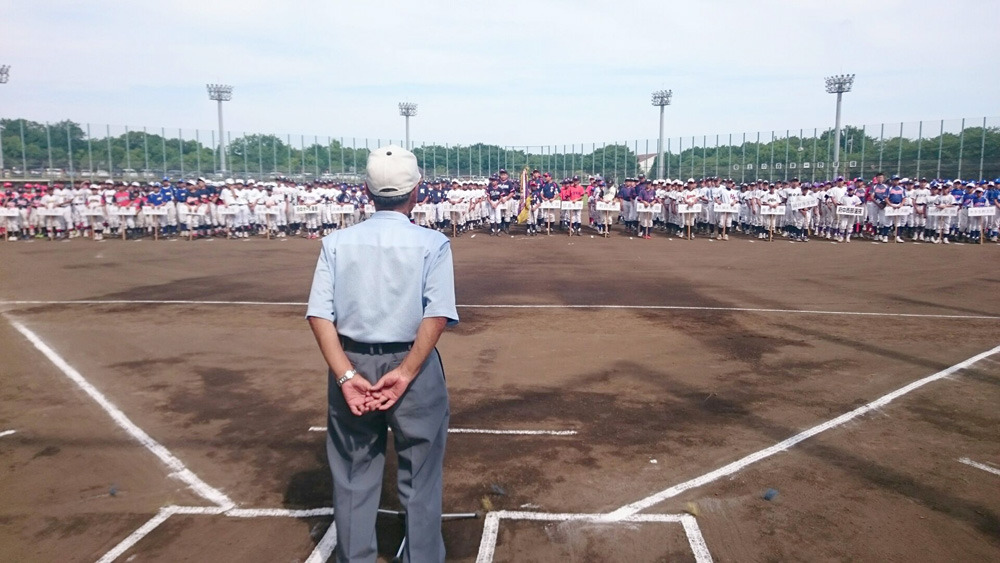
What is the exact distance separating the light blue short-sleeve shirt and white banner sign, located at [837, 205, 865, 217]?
959 inches

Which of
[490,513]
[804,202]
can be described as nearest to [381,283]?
[490,513]

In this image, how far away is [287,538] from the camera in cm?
427

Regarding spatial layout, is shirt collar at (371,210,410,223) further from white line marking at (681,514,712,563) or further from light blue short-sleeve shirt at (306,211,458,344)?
white line marking at (681,514,712,563)

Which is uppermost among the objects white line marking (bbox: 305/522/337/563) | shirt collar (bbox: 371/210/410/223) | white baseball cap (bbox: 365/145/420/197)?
white baseball cap (bbox: 365/145/420/197)

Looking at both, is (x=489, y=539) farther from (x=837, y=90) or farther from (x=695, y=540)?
(x=837, y=90)

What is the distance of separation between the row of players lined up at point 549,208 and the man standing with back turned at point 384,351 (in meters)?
23.4

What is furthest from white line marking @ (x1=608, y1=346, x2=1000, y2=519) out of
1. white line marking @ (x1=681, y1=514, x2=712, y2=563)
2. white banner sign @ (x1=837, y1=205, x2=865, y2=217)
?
white banner sign @ (x1=837, y1=205, x2=865, y2=217)

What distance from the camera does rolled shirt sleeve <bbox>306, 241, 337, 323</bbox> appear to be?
324 centimetres

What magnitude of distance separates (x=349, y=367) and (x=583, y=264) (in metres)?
15.1

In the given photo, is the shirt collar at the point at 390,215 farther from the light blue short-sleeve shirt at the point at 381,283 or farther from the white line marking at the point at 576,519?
the white line marking at the point at 576,519

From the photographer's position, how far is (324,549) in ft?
13.6

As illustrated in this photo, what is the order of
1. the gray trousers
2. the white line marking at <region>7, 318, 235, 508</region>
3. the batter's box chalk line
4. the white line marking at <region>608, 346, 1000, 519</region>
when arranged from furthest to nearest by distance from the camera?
1. the white line marking at <region>7, 318, 235, 508</region>
2. the white line marking at <region>608, 346, 1000, 519</region>
3. the batter's box chalk line
4. the gray trousers

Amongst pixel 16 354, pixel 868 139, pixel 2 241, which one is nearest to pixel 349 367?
pixel 16 354

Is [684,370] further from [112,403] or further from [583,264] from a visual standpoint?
[583,264]
